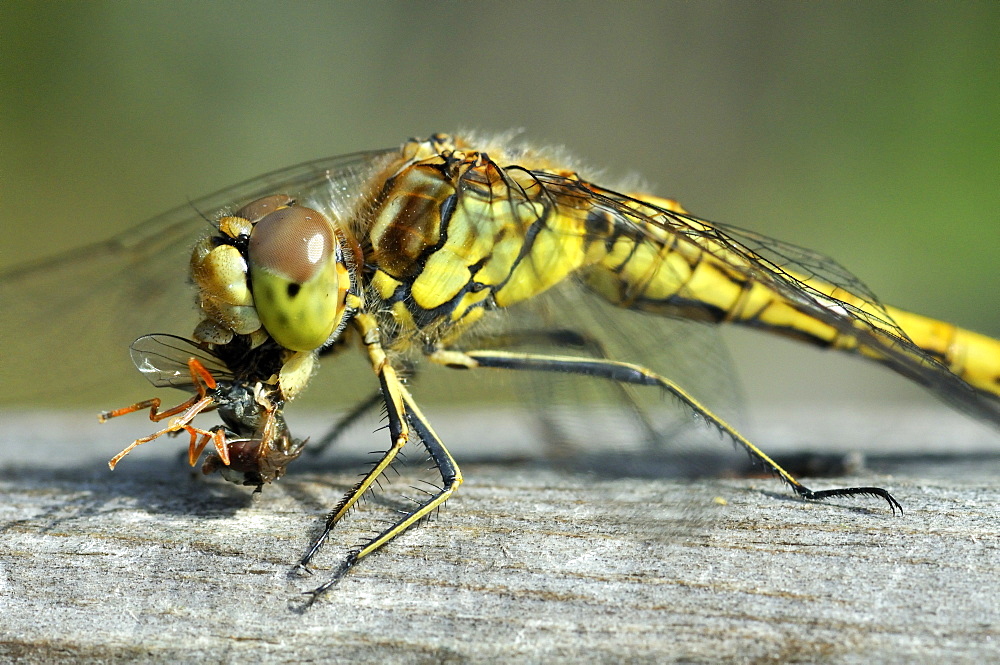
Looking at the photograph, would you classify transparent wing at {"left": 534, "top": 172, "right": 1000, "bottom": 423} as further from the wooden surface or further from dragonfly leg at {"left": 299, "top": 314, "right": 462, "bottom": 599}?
dragonfly leg at {"left": 299, "top": 314, "right": 462, "bottom": 599}

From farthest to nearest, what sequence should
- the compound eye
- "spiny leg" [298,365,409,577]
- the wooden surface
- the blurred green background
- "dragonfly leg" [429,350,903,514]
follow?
the blurred green background, "dragonfly leg" [429,350,903,514], the compound eye, "spiny leg" [298,365,409,577], the wooden surface

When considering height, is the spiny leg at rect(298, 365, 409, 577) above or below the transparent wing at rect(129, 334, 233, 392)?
below

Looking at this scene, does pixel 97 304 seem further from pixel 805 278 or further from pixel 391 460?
pixel 805 278

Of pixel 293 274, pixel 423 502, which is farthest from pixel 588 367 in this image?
pixel 293 274

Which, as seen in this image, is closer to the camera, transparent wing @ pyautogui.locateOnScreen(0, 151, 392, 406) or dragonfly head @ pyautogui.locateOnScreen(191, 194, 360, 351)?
dragonfly head @ pyautogui.locateOnScreen(191, 194, 360, 351)

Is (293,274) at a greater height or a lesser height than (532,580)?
greater

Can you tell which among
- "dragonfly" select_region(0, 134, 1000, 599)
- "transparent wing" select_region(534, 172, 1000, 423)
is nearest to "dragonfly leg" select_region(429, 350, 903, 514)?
"dragonfly" select_region(0, 134, 1000, 599)

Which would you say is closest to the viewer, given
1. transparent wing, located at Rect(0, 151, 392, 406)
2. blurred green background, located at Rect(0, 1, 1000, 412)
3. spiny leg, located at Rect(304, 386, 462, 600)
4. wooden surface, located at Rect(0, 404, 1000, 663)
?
wooden surface, located at Rect(0, 404, 1000, 663)
